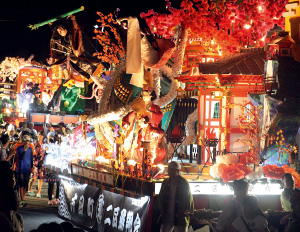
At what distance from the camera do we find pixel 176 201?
7910 millimetres

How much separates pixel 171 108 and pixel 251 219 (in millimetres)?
7906

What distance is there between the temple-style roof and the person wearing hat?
174 inches

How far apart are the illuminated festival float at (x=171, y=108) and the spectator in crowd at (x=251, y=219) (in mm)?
1713

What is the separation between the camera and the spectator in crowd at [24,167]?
13594mm

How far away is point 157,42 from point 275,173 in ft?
14.1

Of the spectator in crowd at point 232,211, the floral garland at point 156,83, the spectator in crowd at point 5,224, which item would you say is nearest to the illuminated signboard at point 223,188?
the spectator in crowd at point 232,211

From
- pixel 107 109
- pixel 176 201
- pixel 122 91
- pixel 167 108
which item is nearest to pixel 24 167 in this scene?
pixel 107 109

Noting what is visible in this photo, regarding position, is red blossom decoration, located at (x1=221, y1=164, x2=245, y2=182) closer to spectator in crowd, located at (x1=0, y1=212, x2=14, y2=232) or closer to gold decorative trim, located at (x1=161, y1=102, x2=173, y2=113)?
gold decorative trim, located at (x1=161, y1=102, x2=173, y2=113)

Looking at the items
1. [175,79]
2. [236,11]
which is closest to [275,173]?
[175,79]

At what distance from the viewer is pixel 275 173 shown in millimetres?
10117

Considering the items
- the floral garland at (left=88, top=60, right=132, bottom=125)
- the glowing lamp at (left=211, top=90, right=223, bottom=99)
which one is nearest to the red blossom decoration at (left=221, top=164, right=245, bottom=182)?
the glowing lamp at (left=211, top=90, right=223, bottom=99)

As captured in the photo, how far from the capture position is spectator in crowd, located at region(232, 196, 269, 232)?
247 inches

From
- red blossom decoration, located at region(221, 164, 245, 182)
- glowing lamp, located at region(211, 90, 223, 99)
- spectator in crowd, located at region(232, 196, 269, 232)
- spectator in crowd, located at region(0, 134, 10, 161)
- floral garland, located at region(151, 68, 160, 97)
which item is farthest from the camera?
spectator in crowd, located at region(0, 134, 10, 161)

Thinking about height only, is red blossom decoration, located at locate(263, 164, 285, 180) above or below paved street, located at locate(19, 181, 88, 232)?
above
